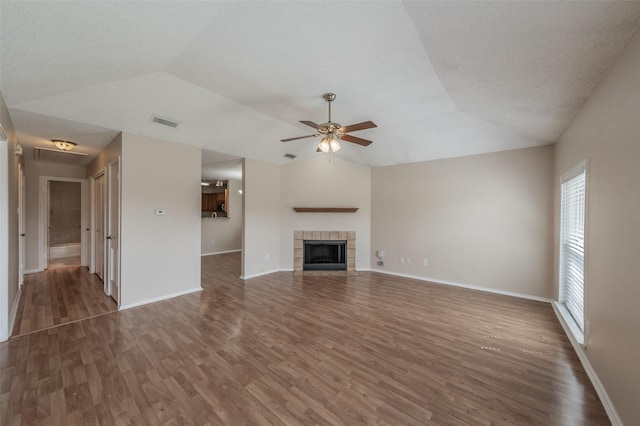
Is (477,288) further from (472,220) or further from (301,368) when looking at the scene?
(301,368)

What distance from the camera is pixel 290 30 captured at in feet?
6.30

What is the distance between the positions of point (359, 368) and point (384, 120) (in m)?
3.24

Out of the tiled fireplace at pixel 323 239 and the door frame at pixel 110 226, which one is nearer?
the door frame at pixel 110 226

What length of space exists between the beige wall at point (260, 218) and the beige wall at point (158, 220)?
1.06 meters

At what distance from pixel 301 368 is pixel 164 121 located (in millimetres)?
3579

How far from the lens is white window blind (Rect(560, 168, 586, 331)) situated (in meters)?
2.75

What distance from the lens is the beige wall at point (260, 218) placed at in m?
5.21

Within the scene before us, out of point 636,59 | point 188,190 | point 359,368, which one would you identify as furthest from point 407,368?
point 188,190

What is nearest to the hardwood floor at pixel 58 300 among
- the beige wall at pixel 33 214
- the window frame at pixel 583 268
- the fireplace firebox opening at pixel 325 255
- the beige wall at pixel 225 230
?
the beige wall at pixel 33 214

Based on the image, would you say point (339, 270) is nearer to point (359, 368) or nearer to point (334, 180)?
point (334, 180)

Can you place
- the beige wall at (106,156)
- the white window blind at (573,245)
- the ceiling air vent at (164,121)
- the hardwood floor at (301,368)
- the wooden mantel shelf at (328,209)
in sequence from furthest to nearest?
the wooden mantel shelf at (328,209)
the beige wall at (106,156)
the ceiling air vent at (164,121)
the white window blind at (573,245)
the hardwood floor at (301,368)

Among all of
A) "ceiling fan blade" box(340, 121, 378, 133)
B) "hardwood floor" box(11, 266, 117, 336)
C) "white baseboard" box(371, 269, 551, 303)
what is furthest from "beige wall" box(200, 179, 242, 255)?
"ceiling fan blade" box(340, 121, 378, 133)

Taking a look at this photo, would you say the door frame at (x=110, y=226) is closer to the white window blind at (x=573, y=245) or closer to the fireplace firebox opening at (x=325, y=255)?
the fireplace firebox opening at (x=325, y=255)

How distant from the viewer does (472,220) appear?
4539 mm
